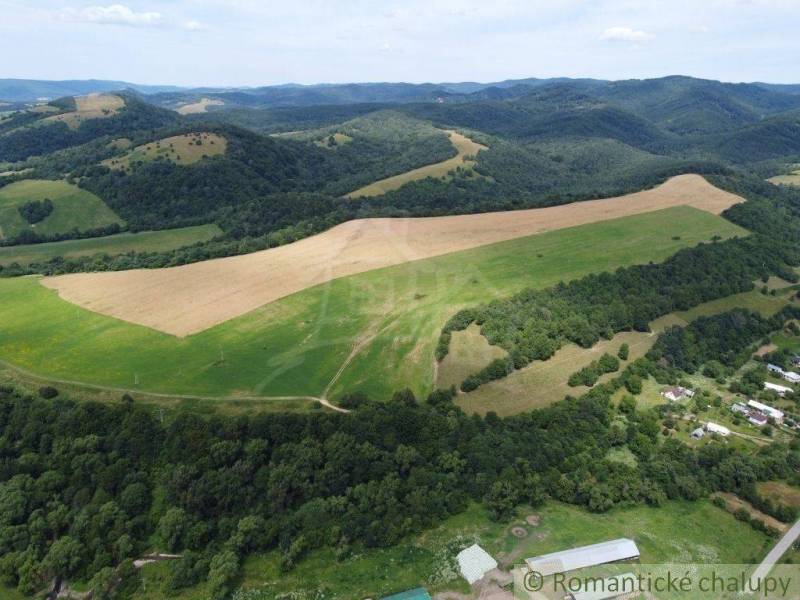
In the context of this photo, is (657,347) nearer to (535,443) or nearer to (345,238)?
(535,443)

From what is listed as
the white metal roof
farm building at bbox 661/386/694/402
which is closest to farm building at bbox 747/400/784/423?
the white metal roof

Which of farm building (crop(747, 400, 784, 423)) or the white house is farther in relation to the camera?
the white house

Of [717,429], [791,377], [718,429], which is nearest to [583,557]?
[717,429]

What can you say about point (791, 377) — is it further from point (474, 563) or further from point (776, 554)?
point (474, 563)

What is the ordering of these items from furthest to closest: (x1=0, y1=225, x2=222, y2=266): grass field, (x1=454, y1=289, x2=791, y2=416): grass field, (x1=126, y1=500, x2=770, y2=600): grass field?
(x1=0, y1=225, x2=222, y2=266): grass field, (x1=454, y1=289, x2=791, y2=416): grass field, (x1=126, y1=500, x2=770, y2=600): grass field

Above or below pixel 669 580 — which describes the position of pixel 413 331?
above

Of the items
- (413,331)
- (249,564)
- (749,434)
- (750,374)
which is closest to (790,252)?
(750,374)

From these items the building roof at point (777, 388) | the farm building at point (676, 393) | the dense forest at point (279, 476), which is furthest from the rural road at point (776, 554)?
the building roof at point (777, 388)

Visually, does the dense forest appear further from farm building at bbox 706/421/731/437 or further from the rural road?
the rural road
